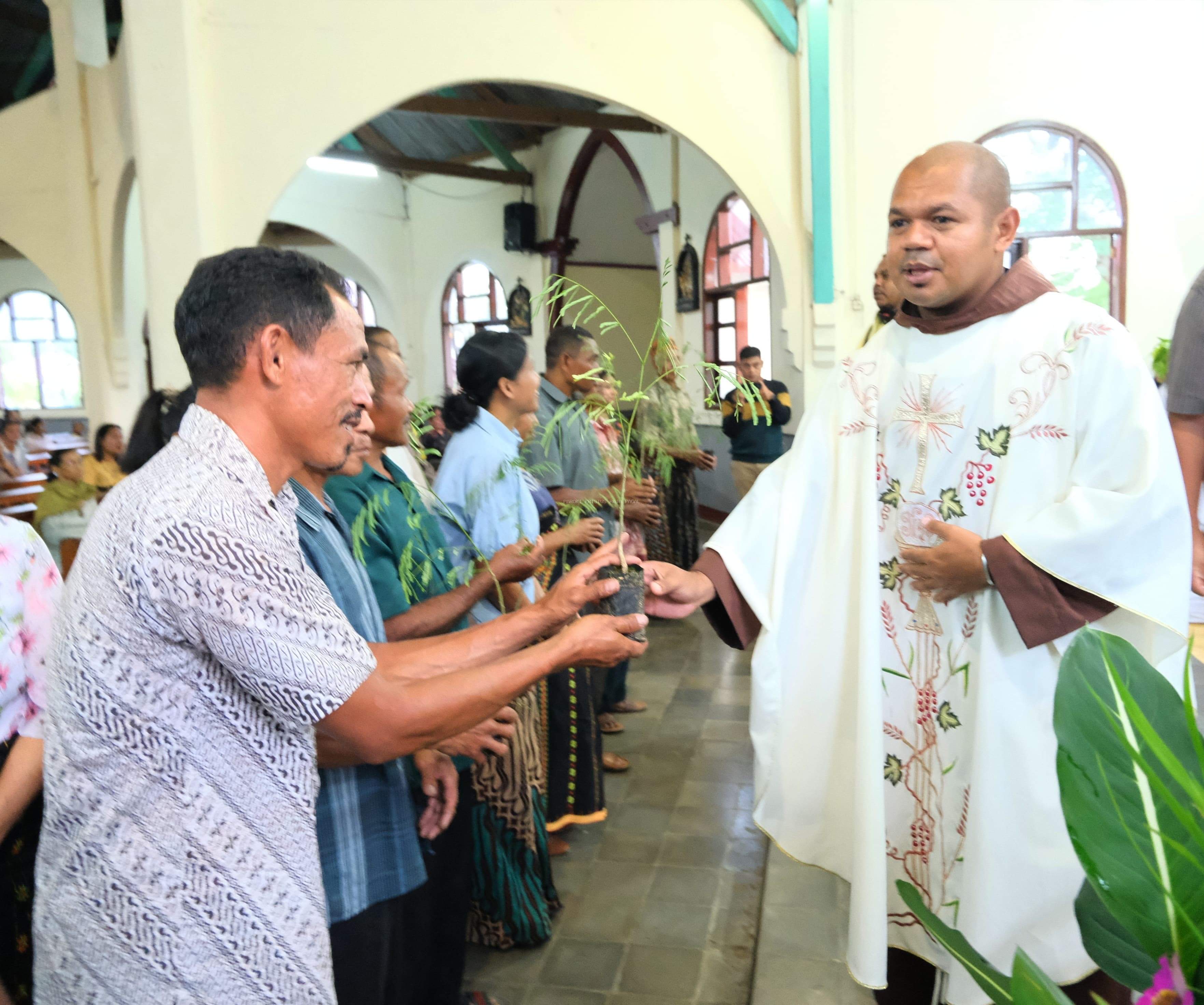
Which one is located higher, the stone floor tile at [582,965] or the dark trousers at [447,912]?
the dark trousers at [447,912]

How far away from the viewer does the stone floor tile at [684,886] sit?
9.23 ft

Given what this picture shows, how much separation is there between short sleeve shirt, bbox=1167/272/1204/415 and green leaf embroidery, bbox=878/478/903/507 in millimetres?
778

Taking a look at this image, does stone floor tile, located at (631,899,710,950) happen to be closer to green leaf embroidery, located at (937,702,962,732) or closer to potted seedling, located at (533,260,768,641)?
green leaf embroidery, located at (937,702,962,732)

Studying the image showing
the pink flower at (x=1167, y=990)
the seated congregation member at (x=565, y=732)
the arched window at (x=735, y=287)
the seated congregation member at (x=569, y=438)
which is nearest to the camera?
the pink flower at (x=1167, y=990)

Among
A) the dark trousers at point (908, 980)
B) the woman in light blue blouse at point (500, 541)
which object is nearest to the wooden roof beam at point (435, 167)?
the woman in light blue blouse at point (500, 541)

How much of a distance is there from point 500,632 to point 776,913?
148cm

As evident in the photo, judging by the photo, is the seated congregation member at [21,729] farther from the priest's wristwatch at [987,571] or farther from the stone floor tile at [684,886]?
the stone floor tile at [684,886]

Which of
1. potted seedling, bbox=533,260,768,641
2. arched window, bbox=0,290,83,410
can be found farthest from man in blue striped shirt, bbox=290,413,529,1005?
arched window, bbox=0,290,83,410

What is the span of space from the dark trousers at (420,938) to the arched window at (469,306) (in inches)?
431

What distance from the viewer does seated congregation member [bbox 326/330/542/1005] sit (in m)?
1.73

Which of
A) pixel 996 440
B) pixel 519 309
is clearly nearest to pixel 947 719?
pixel 996 440

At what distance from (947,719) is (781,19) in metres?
4.65

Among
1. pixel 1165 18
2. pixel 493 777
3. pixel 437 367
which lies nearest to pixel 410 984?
pixel 493 777

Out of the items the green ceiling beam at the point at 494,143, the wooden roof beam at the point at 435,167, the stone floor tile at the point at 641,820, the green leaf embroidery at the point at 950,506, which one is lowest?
the stone floor tile at the point at 641,820
